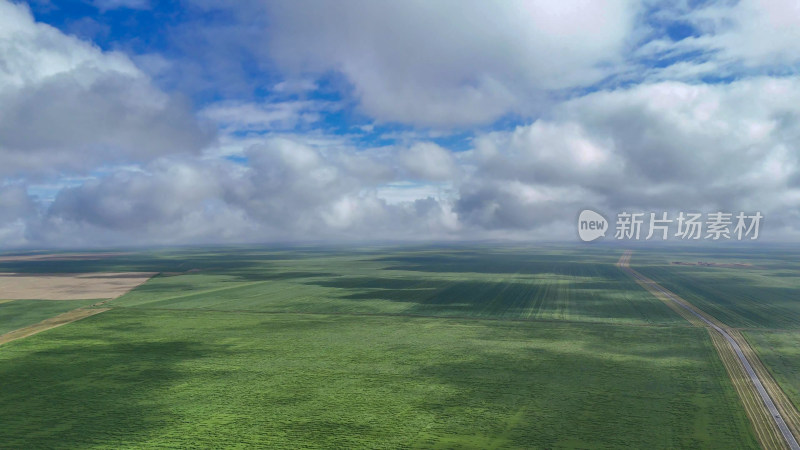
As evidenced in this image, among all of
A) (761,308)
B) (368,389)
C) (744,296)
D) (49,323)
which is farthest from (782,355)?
(49,323)

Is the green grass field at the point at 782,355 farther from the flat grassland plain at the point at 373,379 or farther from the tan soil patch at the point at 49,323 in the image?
the tan soil patch at the point at 49,323

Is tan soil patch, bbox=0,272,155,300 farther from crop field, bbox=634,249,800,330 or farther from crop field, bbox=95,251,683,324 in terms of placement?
crop field, bbox=634,249,800,330

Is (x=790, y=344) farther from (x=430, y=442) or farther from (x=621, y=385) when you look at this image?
(x=430, y=442)

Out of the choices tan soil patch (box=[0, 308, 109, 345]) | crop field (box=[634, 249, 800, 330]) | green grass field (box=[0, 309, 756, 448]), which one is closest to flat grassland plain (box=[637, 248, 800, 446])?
crop field (box=[634, 249, 800, 330])

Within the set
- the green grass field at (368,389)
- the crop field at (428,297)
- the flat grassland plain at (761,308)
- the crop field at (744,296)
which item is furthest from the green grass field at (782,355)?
the crop field at (428,297)

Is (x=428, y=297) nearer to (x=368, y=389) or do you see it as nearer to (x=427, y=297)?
(x=427, y=297)
